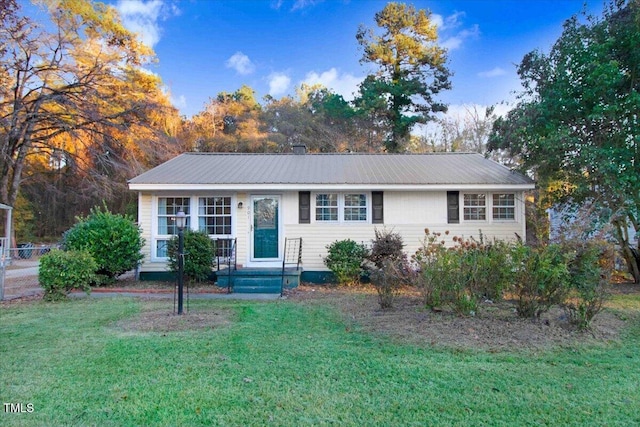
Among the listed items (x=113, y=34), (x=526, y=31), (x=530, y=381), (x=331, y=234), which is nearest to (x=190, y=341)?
(x=530, y=381)

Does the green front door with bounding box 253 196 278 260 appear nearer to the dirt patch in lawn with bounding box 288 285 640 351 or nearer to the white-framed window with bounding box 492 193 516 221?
the dirt patch in lawn with bounding box 288 285 640 351

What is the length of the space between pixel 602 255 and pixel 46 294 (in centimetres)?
1034

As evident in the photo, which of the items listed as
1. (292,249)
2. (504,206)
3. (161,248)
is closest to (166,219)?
(161,248)

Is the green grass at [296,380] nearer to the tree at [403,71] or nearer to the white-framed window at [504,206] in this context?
the white-framed window at [504,206]

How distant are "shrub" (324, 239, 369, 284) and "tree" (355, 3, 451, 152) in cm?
1458

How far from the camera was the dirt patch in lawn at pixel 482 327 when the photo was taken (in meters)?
4.83

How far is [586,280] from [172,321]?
20.0 ft

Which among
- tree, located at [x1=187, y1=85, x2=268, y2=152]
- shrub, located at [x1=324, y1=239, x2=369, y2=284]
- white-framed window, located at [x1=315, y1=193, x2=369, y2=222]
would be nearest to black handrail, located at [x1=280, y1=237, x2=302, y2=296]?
white-framed window, located at [x1=315, y1=193, x2=369, y2=222]

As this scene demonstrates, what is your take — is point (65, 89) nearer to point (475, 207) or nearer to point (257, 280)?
point (257, 280)

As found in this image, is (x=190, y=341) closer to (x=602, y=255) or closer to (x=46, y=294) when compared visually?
(x=46, y=294)

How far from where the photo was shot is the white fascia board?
31.8 ft

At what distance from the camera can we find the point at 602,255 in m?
6.17

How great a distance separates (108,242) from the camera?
9.07m

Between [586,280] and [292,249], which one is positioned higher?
[292,249]
